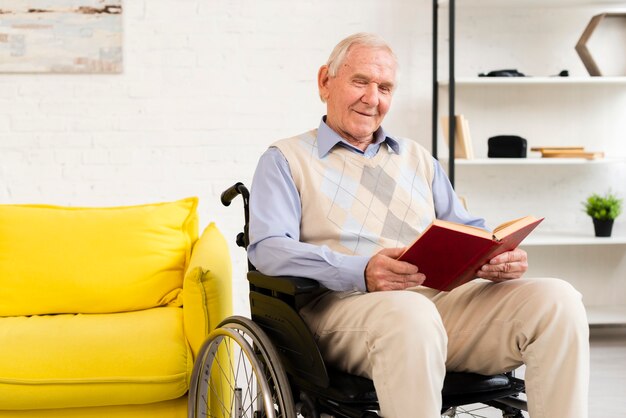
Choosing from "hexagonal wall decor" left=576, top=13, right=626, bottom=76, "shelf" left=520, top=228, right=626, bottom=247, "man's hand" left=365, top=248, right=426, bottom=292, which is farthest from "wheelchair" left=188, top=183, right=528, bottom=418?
"hexagonal wall decor" left=576, top=13, right=626, bottom=76

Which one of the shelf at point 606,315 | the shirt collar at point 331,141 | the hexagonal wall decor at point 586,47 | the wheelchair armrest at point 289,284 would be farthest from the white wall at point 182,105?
the wheelchair armrest at point 289,284

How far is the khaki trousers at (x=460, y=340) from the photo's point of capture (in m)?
1.60

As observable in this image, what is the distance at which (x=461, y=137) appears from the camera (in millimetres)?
3834

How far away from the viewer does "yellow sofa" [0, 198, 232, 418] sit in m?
2.22

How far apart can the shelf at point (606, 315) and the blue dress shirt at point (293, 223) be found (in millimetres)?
1925

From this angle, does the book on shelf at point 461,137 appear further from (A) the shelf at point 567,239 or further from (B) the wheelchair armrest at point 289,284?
(B) the wheelchair armrest at point 289,284

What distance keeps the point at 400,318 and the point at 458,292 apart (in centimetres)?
38

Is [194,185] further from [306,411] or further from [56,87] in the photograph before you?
[306,411]

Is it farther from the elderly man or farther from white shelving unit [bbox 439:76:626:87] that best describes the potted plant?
the elderly man

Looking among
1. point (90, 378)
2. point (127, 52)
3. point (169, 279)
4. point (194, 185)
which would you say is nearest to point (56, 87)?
point (127, 52)

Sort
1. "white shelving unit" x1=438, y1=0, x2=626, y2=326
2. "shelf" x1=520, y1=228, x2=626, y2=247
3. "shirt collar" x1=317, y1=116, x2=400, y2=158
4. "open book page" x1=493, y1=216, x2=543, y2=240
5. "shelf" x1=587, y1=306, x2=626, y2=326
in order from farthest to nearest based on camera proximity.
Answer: "white shelving unit" x1=438, y1=0, x2=626, y2=326, "shelf" x1=587, y1=306, x2=626, y2=326, "shelf" x1=520, y1=228, x2=626, y2=247, "shirt collar" x1=317, y1=116, x2=400, y2=158, "open book page" x1=493, y1=216, x2=543, y2=240

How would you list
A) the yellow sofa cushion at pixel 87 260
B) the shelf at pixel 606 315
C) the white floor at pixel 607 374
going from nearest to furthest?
the yellow sofa cushion at pixel 87 260, the white floor at pixel 607 374, the shelf at pixel 606 315

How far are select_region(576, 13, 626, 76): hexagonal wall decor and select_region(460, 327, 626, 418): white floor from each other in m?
1.31

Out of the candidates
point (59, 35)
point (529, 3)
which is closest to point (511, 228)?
point (529, 3)
